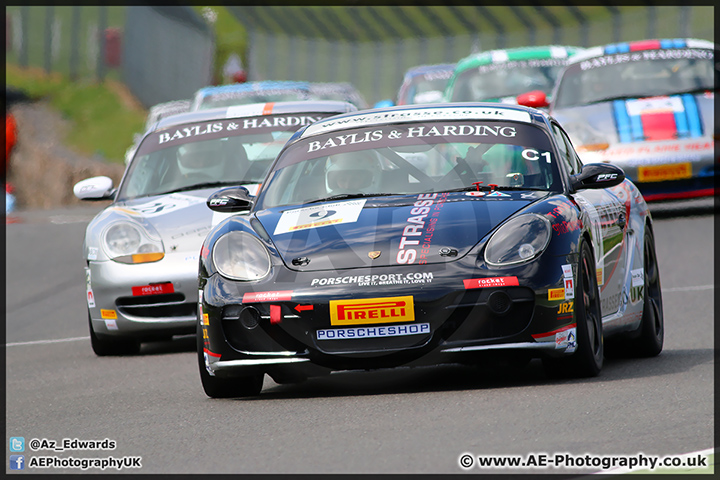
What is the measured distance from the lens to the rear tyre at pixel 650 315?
700 centimetres

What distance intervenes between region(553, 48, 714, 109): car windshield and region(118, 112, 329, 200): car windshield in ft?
16.5

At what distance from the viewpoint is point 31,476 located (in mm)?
4645

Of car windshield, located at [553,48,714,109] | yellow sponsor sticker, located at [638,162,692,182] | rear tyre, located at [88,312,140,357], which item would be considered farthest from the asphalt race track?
car windshield, located at [553,48,714,109]

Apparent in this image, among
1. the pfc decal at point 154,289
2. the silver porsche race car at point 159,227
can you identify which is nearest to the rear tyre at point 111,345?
the silver porsche race car at point 159,227

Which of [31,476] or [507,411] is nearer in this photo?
[31,476]

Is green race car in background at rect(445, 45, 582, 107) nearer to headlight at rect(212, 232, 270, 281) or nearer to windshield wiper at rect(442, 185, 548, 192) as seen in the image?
windshield wiper at rect(442, 185, 548, 192)

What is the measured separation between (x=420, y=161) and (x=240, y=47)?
2984 centimetres

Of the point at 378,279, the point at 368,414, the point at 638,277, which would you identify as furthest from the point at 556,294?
the point at 638,277

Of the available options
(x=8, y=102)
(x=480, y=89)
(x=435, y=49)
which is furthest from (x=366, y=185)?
(x=8, y=102)

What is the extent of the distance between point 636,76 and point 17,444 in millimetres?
10371

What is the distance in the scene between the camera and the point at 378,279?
5641 mm

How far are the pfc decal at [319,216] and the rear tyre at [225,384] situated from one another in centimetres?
63

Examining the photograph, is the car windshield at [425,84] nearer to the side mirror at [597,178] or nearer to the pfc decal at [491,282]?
the side mirror at [597,178]

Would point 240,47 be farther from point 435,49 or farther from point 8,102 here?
point 8,102
